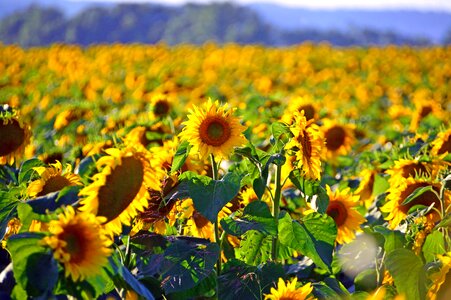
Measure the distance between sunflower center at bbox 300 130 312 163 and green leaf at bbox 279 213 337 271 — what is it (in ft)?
0.64

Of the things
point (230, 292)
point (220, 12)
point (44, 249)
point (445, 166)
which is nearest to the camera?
point (44, 249)

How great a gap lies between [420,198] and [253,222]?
754 millimetres

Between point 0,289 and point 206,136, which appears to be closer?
point 0,289

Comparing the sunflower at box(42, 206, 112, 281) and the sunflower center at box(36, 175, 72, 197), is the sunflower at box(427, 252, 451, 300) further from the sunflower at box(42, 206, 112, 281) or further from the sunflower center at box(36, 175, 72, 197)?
the sunflower center at box(36, 175, 72, 197)

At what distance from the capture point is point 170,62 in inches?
514

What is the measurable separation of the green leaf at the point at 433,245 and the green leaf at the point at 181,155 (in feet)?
2.89

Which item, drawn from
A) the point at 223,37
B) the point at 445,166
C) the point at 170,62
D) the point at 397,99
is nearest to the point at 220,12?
the point at 223,37

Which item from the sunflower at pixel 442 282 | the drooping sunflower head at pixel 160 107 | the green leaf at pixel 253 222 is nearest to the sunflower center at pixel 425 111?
the drooping sunflower head at pixel 160 107

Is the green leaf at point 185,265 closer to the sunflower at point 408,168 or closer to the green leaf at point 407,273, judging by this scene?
the green leaf at point 407,273

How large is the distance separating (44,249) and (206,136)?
2.75ft

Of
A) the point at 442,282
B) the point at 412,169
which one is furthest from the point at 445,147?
the point at 442,282

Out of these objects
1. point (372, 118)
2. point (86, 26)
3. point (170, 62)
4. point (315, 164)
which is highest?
point (315, 164)

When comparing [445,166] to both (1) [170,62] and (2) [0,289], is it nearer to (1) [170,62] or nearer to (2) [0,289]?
(2) [0,289]

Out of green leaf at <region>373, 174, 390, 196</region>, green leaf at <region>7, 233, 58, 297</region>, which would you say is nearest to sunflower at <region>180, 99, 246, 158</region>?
green leaf at <region>7, 233, 58, 297</region>
